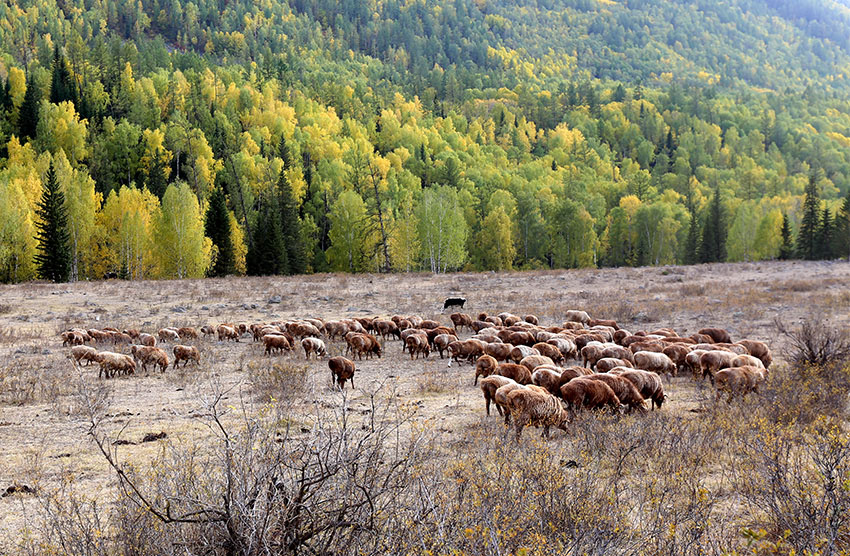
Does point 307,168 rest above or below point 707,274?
above

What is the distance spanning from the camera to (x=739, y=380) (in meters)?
9.58

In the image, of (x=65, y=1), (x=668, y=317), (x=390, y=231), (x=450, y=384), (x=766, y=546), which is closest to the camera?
(x=766, y=546)

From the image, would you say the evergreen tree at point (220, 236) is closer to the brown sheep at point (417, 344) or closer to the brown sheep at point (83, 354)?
the brown sheep at point (83, 354)

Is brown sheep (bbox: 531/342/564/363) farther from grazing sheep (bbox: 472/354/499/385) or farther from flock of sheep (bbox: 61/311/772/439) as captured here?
grazing sheep (bbox: 472/354/499/385)

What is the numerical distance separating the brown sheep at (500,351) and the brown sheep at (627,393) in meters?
4.88

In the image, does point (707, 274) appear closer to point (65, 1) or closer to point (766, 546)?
point (766, 546)

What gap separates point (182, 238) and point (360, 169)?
84.9 feet

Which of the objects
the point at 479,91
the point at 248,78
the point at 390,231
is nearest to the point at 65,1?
the point at 248,78

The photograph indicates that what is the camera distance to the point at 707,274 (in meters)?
39.7

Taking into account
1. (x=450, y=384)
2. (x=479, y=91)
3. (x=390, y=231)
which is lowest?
(x=450, y=384)

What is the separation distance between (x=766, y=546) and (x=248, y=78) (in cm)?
11807

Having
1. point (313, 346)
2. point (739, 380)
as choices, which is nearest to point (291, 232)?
point (313, 346)

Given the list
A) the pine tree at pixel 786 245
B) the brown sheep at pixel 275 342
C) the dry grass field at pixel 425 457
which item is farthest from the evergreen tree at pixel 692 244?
the brown sheep at pixel 275 342

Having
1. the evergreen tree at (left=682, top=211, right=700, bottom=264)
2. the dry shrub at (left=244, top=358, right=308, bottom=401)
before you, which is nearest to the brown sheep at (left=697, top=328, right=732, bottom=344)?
the dry shrub at (left=244, top=358, right=308, bottom=401)
